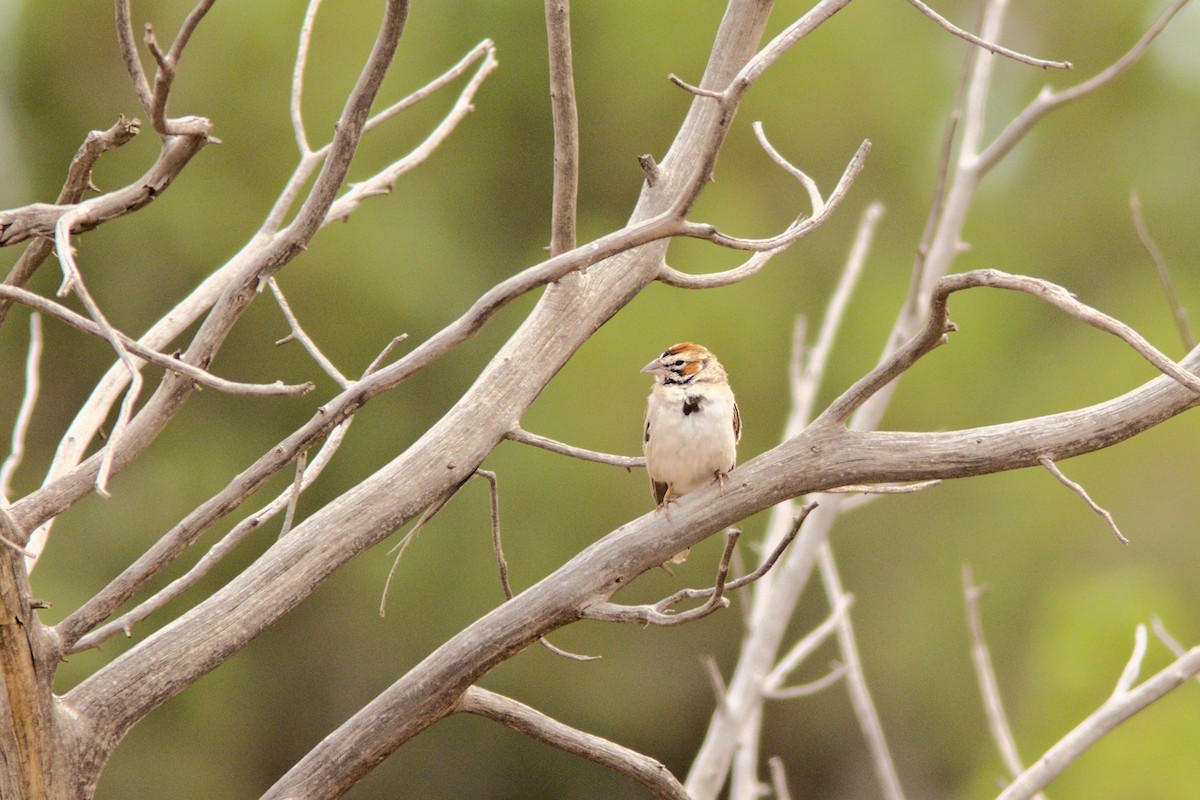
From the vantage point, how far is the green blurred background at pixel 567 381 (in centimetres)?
765

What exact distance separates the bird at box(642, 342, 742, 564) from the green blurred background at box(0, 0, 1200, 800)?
150 inches

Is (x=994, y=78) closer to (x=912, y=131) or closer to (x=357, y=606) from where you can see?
(x=912, y=131)

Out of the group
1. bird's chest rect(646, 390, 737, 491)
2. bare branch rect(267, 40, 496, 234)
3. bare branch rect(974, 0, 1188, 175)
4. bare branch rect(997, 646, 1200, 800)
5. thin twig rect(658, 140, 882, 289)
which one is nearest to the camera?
thin twig rect(658, 140, 882, 289)

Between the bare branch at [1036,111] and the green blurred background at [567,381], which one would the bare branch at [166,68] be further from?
the green blurred background at [567,381]

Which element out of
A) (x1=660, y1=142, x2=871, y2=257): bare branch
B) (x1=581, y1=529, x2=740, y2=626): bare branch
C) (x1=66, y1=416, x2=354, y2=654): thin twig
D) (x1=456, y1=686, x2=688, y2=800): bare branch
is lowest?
(x1=456, y1=686, x2=688, y2=800): bare branch

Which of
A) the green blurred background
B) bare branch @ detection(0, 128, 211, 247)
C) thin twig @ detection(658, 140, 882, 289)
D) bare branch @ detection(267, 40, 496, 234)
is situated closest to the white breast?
thin twig @ detection(658, 140, 882, 289)

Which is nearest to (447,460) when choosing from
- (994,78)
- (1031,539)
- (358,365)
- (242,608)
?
(242,608)

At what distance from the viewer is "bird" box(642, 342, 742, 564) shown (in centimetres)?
314

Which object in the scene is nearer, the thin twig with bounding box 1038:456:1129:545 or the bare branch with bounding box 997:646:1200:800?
the thin twig with bounding box 1038:456:1129:545

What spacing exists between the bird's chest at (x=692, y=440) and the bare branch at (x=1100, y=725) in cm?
102

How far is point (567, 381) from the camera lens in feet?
25.2

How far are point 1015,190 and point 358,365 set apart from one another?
5539mm

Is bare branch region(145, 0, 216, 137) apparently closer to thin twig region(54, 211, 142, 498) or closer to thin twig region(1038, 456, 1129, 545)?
thin twig region(54, 211, 142, 498)

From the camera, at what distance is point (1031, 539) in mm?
8656
